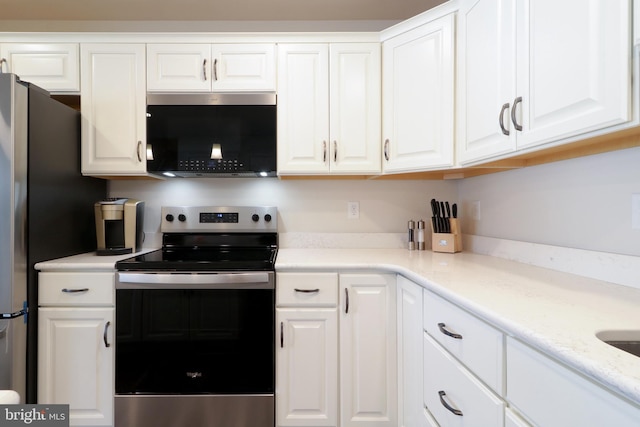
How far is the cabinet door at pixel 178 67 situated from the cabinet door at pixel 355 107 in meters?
0.75

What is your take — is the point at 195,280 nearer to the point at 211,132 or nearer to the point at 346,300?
the point at 346,300

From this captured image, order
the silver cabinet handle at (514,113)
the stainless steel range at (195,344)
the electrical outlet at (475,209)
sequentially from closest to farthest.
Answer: the silver cabinet handle at (514,113), the stainless steel range at (195,344), the electrical outlet at (475,209)

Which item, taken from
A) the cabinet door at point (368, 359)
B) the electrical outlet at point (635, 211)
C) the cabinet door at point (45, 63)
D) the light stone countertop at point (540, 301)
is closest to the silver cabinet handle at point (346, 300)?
the cabinet door at point (368, 359)

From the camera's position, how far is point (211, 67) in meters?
1.81

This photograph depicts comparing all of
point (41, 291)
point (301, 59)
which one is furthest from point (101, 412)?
point (301, 59)

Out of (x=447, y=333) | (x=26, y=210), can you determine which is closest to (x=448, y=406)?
(x=447, y=333)

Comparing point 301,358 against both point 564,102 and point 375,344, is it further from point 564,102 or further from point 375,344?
point 564,102

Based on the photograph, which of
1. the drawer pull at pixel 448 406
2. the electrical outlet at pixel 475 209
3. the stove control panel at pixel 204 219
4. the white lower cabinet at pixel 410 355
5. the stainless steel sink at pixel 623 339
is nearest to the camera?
the stainless steel sink at pixel 623 339

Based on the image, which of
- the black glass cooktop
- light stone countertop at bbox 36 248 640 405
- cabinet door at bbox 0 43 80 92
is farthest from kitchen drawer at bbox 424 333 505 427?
cabinet door at bbox 0 43 80 92

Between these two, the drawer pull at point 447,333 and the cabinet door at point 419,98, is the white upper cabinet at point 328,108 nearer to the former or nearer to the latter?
the cabinet door at point 419,98

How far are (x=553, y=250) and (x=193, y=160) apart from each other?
1892 mm

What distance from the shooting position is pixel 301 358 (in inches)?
60.1

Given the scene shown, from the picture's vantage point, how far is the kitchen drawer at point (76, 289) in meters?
1.51

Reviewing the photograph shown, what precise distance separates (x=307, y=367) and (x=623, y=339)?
123 cm
